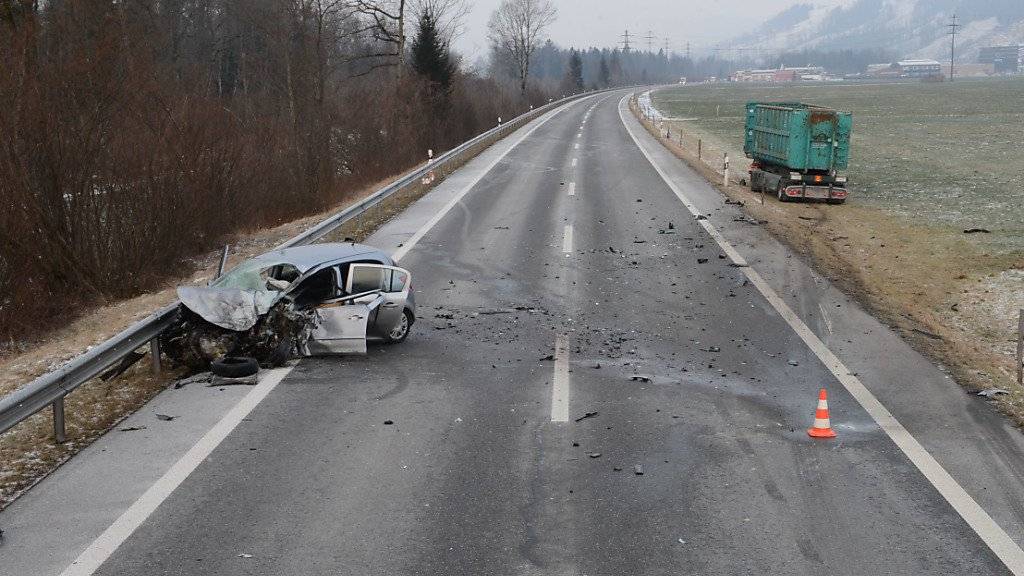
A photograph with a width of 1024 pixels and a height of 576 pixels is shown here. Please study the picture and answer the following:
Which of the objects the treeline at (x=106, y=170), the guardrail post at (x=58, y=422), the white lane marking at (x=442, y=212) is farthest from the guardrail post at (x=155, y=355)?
the white lane marking at (x=442, y=212)

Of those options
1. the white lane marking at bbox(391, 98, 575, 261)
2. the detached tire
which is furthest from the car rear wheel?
the white lane marking at bbox(391, 98, 575, 261)

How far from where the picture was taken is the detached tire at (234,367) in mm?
10672

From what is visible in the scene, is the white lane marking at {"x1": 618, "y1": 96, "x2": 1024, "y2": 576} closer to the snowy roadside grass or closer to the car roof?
the car roof

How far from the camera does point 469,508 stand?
751 centimetres

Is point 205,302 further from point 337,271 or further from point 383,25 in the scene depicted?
point 383,25

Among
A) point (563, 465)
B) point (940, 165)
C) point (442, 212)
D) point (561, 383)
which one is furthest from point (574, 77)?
point (563, 465)

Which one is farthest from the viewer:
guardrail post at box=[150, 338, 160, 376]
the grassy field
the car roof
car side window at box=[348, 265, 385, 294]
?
the grassy field

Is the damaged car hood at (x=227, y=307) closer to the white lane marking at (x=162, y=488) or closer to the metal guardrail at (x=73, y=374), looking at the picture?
the metal guardrail at (x=73, y=374)

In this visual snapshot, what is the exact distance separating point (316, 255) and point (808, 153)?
1782cm

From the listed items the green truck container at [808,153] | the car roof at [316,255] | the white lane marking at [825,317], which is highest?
the green truck container at [808,153]

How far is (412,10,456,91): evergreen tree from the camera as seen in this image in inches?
1893

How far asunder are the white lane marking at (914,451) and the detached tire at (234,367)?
6949 mm

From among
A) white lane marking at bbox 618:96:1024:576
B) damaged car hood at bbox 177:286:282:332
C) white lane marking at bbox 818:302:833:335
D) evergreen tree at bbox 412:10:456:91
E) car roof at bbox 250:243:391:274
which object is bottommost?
white lane marking at bbox 618:96:1024:576

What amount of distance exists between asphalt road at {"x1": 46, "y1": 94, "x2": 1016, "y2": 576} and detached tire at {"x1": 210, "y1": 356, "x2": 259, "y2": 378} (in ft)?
1.55
